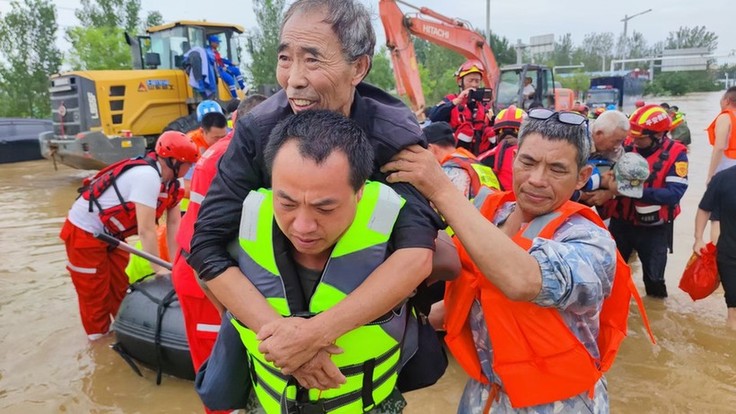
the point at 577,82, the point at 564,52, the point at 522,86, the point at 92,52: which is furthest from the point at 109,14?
the point at 564,52

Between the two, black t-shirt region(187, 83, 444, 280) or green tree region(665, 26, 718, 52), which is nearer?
black t-shirt region(187, 83, 444, 280)

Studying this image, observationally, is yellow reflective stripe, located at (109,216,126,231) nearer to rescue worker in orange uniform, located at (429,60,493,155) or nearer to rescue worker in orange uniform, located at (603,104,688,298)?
rescue worker in orange uniform, located at (429,60,493,155)

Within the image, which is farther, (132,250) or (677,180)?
(677,180)

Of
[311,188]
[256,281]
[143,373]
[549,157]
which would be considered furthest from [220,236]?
[143,373]

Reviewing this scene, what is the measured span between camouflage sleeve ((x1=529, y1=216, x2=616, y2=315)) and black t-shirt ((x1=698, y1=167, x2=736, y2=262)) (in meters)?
3.36

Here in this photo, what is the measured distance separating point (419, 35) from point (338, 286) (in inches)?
460

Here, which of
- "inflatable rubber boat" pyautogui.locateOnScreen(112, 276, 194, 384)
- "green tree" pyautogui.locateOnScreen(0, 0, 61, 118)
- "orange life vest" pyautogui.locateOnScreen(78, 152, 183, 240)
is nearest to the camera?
"inflatable rubber boat" pyautogui.locateOnScreen(112, 276, 194, 384)

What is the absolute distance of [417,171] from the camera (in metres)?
1.39

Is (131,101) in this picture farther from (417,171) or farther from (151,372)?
(417,171)

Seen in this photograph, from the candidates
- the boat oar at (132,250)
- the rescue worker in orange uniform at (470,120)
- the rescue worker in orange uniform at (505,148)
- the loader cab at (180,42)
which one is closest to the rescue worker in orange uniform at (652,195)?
the rescue worker in orange uniform at (505,148)

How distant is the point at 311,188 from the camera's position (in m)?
1.18

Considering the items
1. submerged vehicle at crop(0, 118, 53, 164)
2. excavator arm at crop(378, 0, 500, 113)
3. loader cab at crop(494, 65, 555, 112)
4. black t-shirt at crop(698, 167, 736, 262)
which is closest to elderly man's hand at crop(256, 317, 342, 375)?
black t-shirt at crop(698, 167, 736, 262)

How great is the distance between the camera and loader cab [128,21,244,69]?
11.5 meters

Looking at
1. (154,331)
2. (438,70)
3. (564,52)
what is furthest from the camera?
(564,52)
